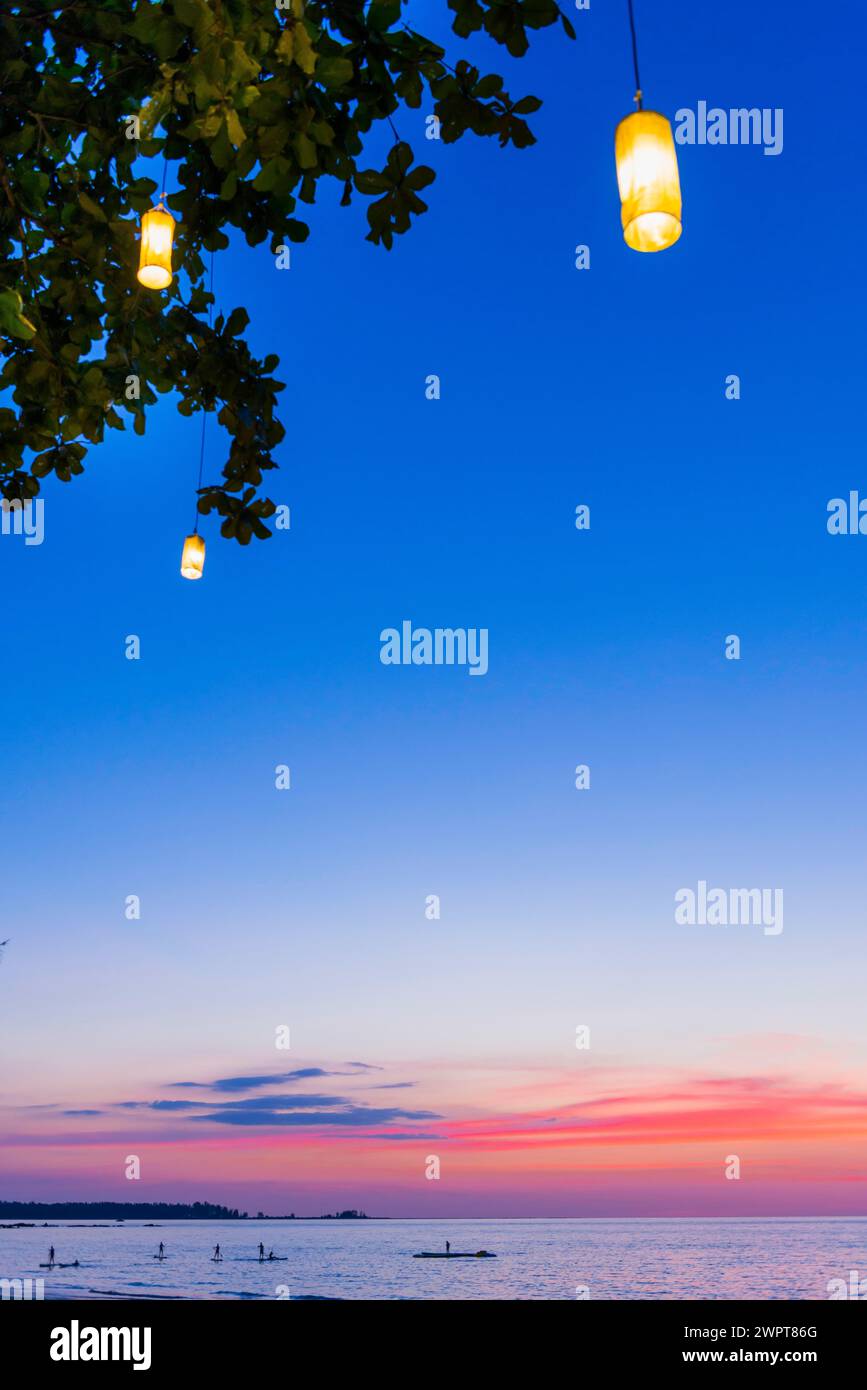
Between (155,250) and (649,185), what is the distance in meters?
1.55

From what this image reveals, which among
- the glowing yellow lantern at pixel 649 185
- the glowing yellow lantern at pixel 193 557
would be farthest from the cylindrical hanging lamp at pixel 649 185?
the glowing yellow lantern at pixel 193 557

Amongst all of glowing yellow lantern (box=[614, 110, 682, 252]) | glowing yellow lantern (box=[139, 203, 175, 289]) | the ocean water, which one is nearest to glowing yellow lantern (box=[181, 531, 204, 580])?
glowing yellow lantern (box=[139, 203, 175, 289])

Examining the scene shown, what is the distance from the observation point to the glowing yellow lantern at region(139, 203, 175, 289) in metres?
3.17

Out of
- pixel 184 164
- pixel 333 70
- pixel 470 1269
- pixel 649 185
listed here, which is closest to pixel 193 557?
pixel 184 164

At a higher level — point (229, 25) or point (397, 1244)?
point (229, 25)

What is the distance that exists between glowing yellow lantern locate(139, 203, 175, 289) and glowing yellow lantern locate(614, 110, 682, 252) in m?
1.42

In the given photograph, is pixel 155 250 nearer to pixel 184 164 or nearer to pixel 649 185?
pixel 184 164

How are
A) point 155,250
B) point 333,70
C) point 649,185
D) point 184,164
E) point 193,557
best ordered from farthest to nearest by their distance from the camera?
point 193,557 → point 184,164 → point 155,250 → point 333,70 → point 649,185

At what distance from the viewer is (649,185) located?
2344 mm
